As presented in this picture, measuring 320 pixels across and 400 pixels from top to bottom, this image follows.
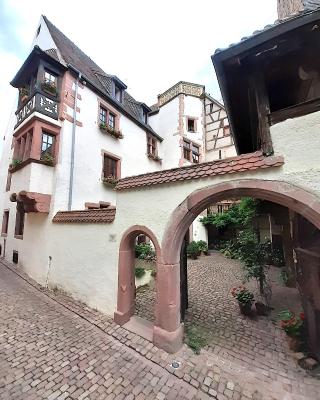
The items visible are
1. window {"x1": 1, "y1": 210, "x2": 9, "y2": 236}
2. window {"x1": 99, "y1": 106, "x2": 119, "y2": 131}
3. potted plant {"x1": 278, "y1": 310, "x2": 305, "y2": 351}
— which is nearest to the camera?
potted plant {"x1": 278, "y1": 310, "x2": 305, "y2": 351}

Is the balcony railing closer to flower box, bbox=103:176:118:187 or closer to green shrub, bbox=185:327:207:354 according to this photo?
flower box, bbox=103:176:118:187

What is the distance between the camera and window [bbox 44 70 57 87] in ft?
30.7

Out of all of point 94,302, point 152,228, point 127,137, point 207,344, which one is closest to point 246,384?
point 207,344

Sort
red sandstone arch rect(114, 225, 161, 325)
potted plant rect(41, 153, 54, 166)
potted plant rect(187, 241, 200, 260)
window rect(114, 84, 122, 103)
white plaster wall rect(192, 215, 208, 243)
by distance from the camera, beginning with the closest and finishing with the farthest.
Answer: red sandstone arch rect(114, 225, 161, 325) → potted plant rect(41, 153, 54, 166) → window rect(114, 84, 122, 103) → potted plant rect(187, 241, 200, 260) → white plaster wall rect(192, 215, 208, 243)

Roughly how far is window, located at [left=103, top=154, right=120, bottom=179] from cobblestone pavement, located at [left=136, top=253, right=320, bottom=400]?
6604mm

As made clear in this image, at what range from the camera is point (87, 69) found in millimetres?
12852

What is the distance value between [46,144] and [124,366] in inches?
334

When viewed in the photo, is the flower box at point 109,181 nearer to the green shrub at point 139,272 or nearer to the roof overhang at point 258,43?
Answer: the green shrub at point 139,272

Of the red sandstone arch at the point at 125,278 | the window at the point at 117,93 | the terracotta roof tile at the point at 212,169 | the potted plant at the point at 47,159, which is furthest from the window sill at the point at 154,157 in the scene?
the red sandstone arch at the point at 125,278

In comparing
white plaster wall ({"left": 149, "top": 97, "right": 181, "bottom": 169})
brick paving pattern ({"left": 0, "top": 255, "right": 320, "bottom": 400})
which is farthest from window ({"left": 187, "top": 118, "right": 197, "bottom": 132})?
brick paving pattern ({"left": 0, "top": 255, "right": 320, "bottom": 400})

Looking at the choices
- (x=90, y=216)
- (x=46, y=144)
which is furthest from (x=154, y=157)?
(x=90, y=216)

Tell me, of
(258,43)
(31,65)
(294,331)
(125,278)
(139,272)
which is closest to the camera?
(258,43)

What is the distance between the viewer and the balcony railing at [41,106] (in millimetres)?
8781

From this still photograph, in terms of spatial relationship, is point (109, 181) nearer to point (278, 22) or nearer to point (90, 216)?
point (90, 216)
